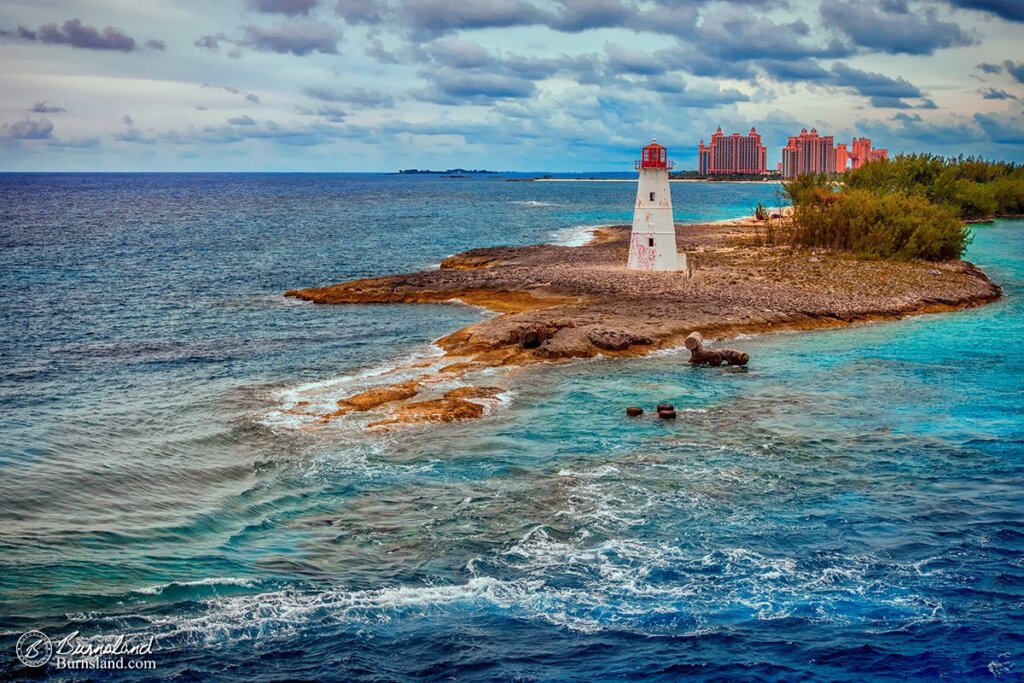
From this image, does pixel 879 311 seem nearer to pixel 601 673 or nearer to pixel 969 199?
pixel 601 673

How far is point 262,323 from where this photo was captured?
53.8 m

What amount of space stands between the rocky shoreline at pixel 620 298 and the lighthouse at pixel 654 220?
2079 mm

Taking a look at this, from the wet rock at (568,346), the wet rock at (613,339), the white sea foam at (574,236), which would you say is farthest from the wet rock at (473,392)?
the white sea foam at (574,236)

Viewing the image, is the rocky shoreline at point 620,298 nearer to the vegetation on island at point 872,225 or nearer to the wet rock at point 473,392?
the wet rock at point 473,392

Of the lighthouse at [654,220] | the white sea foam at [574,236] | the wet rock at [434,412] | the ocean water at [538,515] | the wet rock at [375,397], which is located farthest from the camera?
the white sea foam at [574,236]

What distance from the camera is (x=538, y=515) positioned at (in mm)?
24297

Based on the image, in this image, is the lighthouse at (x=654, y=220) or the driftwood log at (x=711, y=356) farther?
the lighthouse at (x=654, y=220)

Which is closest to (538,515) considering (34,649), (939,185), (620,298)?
(34,649)

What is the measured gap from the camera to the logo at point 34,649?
17812 mm

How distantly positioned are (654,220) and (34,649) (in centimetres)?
4819

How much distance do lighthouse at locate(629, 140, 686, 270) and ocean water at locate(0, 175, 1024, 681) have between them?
1619 cm

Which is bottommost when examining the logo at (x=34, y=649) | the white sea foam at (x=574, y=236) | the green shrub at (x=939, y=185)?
the logo at (x=34, y=649)

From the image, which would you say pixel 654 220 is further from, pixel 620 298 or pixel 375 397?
pixel 375 397

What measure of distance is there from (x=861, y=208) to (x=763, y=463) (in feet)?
157
